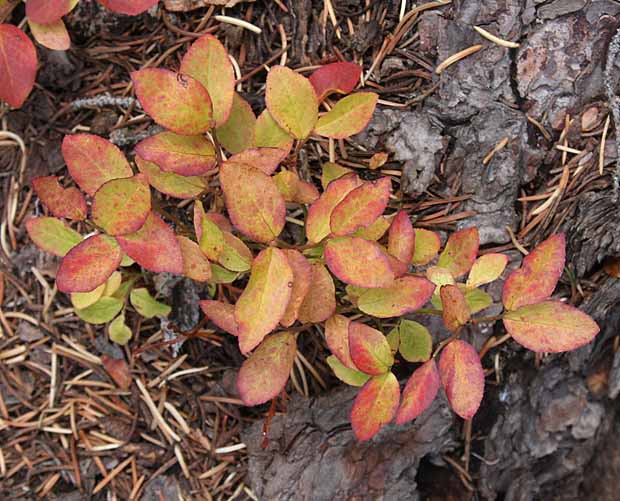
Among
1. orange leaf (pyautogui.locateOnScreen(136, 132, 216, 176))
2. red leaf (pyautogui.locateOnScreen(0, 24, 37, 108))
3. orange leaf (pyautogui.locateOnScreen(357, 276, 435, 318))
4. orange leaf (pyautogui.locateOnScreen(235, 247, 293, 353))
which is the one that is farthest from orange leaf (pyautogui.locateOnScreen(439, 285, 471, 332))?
red leaf (pyautogui.locateOnScreen(0, 24, 37, 108))

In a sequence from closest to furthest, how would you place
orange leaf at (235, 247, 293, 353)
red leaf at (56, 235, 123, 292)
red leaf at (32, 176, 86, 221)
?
orange leaf at (235, 247, 293, 353) < red leaf at (56, 235, 123, 292) < red leaf at (32, 176, 86, 221)

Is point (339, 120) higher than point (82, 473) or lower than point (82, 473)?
higher

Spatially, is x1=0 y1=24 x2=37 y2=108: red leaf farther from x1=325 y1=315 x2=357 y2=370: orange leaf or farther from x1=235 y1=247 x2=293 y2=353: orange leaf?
x1=325 y1=315 x2=357 y2=370: orange leaf

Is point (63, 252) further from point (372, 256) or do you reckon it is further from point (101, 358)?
point (372, 256)

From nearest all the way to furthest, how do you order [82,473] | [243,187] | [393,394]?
[243,187]
[393,394]
[82,473]

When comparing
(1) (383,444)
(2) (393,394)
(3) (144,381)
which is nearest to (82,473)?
(3) (144,381)

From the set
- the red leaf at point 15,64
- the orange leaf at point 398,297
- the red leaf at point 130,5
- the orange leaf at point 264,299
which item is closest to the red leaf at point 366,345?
the orange leaf at point 398,297

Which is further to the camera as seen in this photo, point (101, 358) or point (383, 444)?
point (101, 358)
